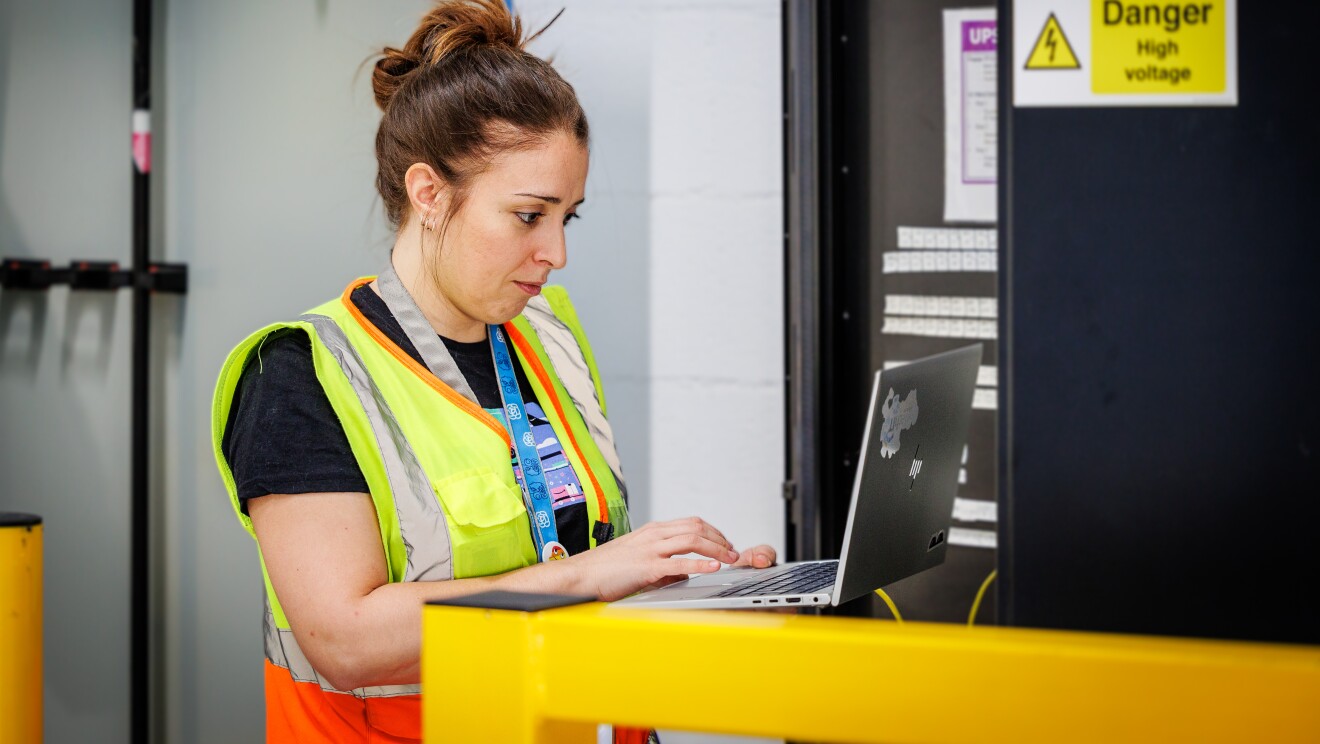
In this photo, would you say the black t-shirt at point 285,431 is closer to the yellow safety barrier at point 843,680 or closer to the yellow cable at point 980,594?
the yellow safety barrier at point 843,680

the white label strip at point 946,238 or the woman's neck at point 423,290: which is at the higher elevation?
the white label strip at point 946,238

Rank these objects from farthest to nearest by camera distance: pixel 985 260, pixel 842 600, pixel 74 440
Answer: pixel 74 440 < pixel 985 260 < pixel 842 600

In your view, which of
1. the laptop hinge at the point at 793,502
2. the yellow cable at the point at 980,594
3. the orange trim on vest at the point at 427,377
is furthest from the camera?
the laptop hinge at the point at 793,502

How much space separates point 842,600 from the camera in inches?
43.3

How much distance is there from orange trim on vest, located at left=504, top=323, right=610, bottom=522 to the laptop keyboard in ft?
0.83

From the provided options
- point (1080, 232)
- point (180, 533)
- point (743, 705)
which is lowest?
point (180, 533)

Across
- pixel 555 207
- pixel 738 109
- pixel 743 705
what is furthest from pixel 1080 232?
pixel 738 109

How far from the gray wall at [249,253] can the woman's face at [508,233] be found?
2.70ft

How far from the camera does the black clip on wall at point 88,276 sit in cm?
226

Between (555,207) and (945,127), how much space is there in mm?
931

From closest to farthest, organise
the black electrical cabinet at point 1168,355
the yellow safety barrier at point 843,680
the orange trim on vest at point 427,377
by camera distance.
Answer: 1. the yellow safety barrier at point 843,680
2. the black electrical cabinet at point 1168,355
3. the orange trim on vest at point 427,377

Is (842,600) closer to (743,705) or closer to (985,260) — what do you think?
(743,705)

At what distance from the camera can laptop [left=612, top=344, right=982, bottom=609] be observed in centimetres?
111

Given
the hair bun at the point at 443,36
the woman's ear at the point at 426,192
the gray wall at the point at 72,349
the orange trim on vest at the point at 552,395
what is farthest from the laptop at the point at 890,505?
the gray wall at the point at 72,349
